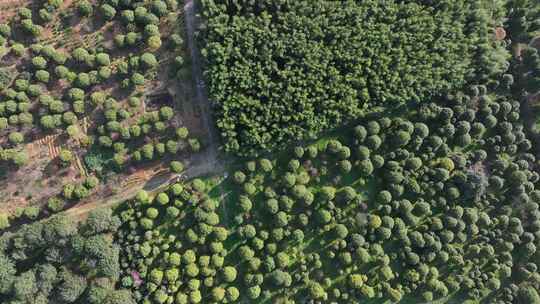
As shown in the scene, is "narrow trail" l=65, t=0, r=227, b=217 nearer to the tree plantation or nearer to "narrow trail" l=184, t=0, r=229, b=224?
"narrow trail" l=184, t=0, r=229, b=224

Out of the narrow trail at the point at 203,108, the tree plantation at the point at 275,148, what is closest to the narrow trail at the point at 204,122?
the narrow trail at the point at 203,108

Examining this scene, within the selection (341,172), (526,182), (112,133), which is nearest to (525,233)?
(526,182)

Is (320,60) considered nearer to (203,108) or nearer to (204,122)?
(203,108)

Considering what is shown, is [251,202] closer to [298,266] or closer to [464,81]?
[298,266]

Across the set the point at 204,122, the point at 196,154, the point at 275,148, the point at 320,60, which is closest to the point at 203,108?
the point at 204,122

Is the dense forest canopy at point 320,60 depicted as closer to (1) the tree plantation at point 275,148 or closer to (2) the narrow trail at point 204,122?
(1) the tree plantation at point 275,148

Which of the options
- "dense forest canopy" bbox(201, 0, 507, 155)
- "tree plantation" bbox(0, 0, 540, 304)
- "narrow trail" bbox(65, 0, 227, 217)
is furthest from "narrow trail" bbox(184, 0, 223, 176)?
"dense forest canopy" bbox(201, 0, 507, 155)
